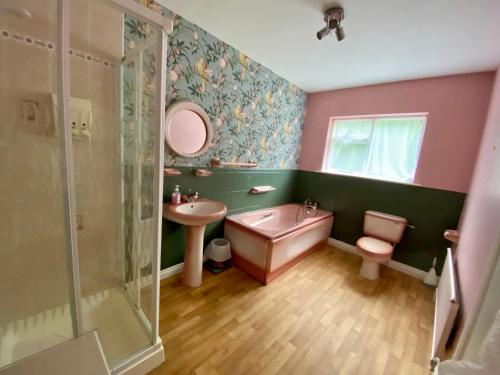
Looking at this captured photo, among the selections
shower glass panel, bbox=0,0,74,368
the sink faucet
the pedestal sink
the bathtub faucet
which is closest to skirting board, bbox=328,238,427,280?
the bathtub faucet

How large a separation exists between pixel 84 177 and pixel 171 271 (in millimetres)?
1248

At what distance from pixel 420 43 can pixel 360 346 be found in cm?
256

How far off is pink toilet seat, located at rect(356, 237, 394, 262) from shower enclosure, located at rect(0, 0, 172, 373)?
2.19 meters

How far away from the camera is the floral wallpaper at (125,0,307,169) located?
5.82 ft

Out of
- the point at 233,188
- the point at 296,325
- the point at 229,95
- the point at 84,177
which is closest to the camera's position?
the point at 84,177

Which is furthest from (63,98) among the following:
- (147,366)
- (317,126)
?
(317,126)

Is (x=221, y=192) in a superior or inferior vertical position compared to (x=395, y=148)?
inferior

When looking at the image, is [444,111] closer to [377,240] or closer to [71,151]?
[377,240]

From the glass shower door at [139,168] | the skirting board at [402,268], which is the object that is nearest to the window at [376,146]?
the skirting board at [402,268]

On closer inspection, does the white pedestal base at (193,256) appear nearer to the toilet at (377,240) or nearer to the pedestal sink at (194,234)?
the pedestal sink at (194,234)

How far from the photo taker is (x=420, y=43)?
5.67 feet

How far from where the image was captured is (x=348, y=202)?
9.98 feet

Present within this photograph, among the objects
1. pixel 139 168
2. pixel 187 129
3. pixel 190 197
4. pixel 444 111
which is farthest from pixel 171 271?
pixel 444 111

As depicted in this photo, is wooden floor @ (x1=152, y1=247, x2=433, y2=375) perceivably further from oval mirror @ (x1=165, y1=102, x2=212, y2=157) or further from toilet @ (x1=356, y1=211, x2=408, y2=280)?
oval mirror @ (x1=165, y1=102, x2=212, y2=157)
